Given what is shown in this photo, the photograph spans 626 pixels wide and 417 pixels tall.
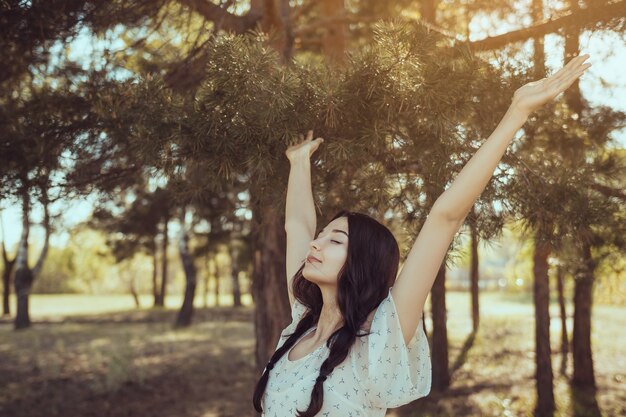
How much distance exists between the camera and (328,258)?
2.27 metres

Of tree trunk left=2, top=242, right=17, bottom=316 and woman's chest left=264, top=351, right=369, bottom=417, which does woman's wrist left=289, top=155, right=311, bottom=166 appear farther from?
tree trunk left=2, top=242, right=17, bottom=316

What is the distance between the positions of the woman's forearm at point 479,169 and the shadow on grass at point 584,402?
5691 millimetres

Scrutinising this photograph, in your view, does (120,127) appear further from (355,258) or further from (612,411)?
(612,411)

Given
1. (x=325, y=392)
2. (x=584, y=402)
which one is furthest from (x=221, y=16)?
(x=584, y=402)

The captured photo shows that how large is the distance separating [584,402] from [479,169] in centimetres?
639

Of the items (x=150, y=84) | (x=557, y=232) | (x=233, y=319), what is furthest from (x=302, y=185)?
(x=233, y=319)

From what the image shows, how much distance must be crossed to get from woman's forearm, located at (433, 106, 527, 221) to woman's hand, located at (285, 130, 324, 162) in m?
0.88

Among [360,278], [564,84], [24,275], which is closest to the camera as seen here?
[564,84]

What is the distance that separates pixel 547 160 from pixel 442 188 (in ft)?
2.83

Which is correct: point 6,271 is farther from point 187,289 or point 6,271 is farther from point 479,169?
point 479,169

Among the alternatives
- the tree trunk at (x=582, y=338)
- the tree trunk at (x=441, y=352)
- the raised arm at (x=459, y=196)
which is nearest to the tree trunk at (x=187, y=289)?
the tree trunk at (x=441, y=352)

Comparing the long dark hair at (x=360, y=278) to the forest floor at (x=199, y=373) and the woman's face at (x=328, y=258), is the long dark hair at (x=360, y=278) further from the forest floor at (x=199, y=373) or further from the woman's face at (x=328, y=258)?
the forest floor at (x=199, y=373)

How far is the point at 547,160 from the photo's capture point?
11.6 feet

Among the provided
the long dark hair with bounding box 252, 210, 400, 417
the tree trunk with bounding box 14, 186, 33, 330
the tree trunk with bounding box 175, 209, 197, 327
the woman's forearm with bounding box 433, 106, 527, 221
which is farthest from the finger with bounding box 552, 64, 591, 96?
the tree trunk with bounding box 175, 209, 197, 327
